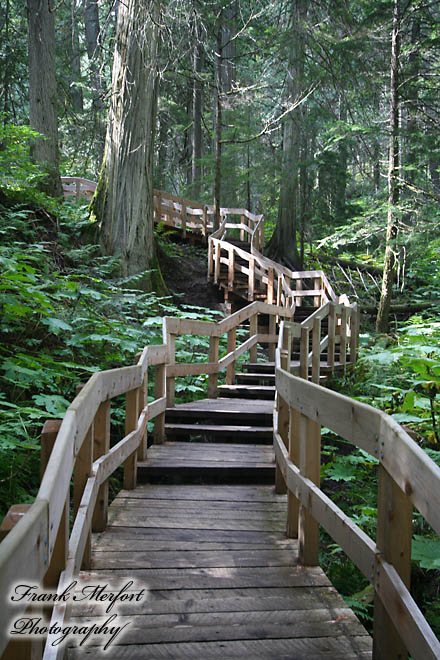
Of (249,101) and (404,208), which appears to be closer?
(404,208)

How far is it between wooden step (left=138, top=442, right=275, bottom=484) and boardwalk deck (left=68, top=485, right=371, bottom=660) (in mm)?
610

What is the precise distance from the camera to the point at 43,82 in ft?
44.5

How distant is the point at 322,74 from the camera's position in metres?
17.1

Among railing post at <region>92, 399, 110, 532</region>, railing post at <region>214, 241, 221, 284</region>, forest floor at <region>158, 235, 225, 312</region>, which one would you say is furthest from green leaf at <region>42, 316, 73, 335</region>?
railing post at <region>214, 241, 221, 284</region>

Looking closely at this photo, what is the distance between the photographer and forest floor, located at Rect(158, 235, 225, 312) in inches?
589

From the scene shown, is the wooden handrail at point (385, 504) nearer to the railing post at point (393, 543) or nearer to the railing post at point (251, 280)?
the railing post at point (393, 543)

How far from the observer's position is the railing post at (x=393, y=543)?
6.49ft

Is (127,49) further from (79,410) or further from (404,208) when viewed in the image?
(79,410)

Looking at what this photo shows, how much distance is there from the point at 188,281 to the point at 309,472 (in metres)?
12.8

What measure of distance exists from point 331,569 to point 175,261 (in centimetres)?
1233

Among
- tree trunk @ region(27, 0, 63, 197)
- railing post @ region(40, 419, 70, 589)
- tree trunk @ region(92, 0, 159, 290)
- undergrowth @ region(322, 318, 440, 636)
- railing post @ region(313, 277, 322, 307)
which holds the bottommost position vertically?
undergrowth @ region(322, 318, 440, 636)

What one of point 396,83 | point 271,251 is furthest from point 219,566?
point 271,251

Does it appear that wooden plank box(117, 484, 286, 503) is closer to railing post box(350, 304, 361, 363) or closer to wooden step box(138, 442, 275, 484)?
wooden step box(138, 442, 275, 484)

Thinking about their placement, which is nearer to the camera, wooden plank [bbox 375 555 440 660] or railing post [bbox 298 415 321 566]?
wooden plank [bbox 375 555 440 660]
